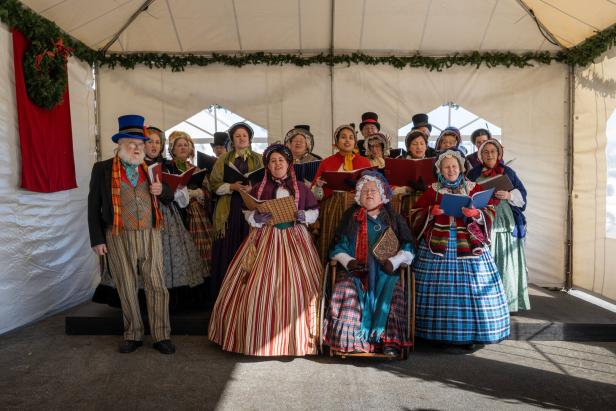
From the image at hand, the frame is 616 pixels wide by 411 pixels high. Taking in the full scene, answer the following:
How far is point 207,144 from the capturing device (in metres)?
6.25

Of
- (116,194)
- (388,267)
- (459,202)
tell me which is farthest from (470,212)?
(116,194)

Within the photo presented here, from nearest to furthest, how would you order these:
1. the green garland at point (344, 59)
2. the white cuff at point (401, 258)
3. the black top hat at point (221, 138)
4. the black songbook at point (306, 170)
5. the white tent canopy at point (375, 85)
A: the white cuff at point (401, 258)
the black songbook at point (306, 170)
the white tent canopy at point (375, 85)
the black top hat at point (221, 138)
the green garland at point (344, 59)

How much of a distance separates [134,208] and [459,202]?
7.51 feet

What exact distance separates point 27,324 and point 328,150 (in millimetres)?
3565

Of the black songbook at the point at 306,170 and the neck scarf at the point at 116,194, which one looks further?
the black songbook at the point at 306,170

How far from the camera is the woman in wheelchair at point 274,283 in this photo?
342 centimetres

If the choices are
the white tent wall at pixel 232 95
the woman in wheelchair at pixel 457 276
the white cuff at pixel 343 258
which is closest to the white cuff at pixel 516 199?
the woman in wheelchair at pixel 457 276

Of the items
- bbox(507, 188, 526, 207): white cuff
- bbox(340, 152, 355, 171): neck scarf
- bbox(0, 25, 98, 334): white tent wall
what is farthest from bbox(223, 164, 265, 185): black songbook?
bbox(507, 188, 526, 207): white cuff

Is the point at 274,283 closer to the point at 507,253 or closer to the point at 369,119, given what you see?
the point at 507,253

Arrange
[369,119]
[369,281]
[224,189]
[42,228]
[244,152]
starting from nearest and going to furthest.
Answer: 1. [369,281]
2. [224,189]
3. [244,152]
4. [42,228]
5. [369,119]

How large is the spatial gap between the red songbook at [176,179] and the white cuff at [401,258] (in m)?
1.69

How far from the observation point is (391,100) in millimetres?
5938

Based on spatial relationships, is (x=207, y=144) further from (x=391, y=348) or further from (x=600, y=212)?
(x=600, y=212)

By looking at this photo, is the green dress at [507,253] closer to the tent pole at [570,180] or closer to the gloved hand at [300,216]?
the gloved hand at [300,216]
